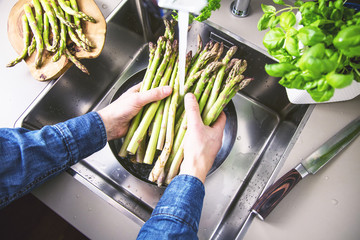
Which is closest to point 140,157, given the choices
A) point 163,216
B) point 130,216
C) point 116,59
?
point 130,216

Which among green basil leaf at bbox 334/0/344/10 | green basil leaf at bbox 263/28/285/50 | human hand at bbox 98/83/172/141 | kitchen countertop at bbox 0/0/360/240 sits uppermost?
green basil leaf at bbox 334/0/344/10

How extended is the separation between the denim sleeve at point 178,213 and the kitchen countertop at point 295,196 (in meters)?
0.22

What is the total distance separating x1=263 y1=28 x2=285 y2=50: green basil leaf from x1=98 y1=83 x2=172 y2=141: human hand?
534mm

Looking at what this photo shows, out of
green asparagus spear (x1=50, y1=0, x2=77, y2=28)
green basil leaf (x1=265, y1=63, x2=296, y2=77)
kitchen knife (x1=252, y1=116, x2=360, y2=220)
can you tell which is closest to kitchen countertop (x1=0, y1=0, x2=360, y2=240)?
kitchen knife (x1=252, y1=116, x2=360, y2=220)

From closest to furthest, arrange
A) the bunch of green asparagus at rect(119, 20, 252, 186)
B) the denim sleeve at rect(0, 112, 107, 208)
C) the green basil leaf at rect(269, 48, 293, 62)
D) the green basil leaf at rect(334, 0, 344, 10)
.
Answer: the green basil leaf at rect(334, 0, 344, 10), the green basil leaf at rect(269, 48, 293, 62), the denim sleeve at rect(0, 112, 107, 208), the bunch of green asparagus at rect(119, 20, 252, 186)

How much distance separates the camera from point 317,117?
1.06 meters

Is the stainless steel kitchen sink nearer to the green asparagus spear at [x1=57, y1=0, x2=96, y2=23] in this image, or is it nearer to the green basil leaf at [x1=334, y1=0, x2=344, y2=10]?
the green asparagus spear at [x1=57, y1=0, x2=96, y2=23]

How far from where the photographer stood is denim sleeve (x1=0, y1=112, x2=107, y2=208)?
862 millimetres

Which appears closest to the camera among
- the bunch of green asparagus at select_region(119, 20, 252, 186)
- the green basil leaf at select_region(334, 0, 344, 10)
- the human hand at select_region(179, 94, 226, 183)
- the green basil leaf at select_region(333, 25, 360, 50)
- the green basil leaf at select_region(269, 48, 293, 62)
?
the green basil leaf at select_region(333, 25, 360, 50)

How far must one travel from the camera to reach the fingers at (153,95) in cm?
107

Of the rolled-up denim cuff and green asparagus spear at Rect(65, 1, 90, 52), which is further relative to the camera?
green asparagus spear at Rect(65, 1, 90, 52)

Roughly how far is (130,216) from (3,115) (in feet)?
2.79

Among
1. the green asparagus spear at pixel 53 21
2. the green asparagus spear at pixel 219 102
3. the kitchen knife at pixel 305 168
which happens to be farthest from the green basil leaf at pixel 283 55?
the green asparagus spear at pixel 53 21

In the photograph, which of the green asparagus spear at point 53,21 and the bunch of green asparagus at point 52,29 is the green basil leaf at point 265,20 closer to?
the bunch of green asparagus at point 52,29
